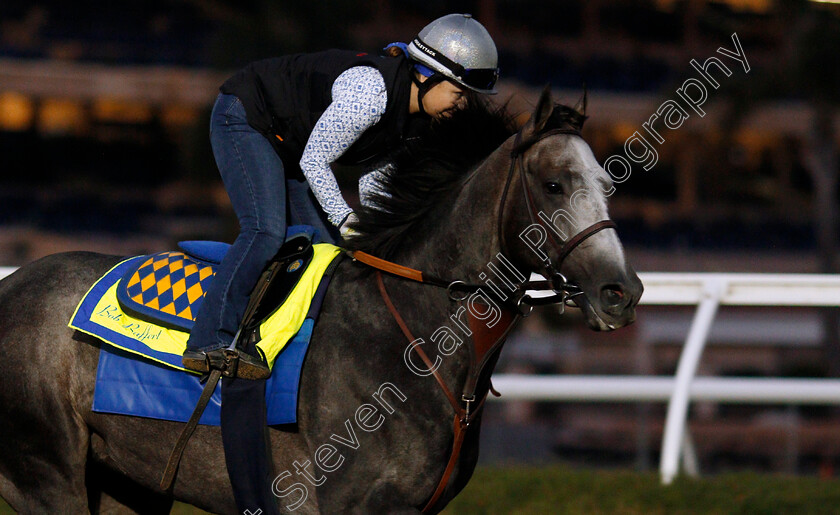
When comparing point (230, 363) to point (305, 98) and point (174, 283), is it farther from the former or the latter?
point (305, 98)

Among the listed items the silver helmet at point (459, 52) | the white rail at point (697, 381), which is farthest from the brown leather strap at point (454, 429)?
the white rail at point (697, 381)

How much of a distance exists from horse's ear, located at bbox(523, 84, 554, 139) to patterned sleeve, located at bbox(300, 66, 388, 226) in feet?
1.69

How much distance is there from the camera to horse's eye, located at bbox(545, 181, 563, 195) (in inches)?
111

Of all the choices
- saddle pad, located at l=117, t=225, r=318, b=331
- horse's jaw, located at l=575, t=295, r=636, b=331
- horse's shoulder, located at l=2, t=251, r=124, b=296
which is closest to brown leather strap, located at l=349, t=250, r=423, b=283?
saddle pad, located at l=117, t=225, r=318, b=331

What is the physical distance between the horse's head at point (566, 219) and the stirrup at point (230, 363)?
87cm

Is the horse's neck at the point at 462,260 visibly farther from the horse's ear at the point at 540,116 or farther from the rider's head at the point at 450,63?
the rider's head at the point at 450,63

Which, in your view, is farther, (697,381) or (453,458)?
(697,381)

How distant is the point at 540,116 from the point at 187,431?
150cm

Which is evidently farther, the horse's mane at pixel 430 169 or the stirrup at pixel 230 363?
the horse's mane at pixel 430 169

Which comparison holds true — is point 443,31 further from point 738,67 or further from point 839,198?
point 839,198

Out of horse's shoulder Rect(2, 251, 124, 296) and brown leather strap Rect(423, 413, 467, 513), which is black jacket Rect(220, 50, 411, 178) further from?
brown leather strap Rect(423, 413, 467, 513)

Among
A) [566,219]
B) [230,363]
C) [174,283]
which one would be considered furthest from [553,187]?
[174,283]

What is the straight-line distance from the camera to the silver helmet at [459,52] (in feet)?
10.6

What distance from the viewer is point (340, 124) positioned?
3117mm
